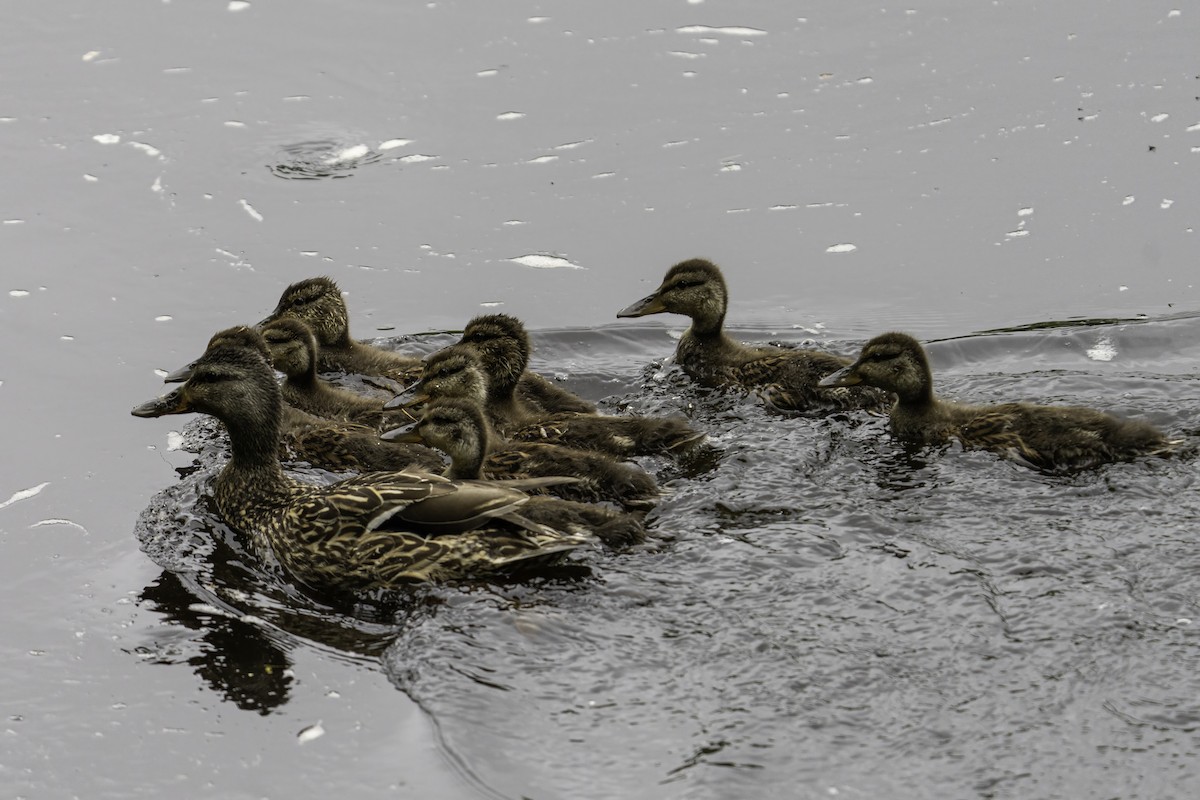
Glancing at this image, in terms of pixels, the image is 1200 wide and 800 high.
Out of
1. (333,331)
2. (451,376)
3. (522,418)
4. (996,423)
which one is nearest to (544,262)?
(333,331)

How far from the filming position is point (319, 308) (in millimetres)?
9250

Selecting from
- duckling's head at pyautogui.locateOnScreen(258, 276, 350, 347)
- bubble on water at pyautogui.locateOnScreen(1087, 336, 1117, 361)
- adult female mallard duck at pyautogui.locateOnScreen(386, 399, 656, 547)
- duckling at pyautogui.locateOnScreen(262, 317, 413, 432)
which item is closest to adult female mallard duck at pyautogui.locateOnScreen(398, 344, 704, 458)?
adult female mallard duck at pyautogui.locateOnScreen(386, 399, 656, 547)

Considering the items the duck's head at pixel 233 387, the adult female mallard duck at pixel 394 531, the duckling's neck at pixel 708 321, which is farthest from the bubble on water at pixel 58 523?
the duckling's neck at pixel 708 321

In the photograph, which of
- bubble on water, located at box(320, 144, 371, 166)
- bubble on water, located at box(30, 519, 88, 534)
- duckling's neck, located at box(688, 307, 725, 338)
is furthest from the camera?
bubble on water, located at box(320, 144, 371, 166)

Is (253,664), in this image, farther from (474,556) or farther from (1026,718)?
(1026,718)

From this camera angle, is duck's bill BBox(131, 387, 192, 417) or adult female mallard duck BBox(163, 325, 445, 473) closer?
duck's bill BBox(131, 387, 192, 417)

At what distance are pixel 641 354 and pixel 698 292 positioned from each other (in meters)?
0.78

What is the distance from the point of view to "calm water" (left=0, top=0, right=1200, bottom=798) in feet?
17.8

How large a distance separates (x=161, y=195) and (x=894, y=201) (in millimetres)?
5548

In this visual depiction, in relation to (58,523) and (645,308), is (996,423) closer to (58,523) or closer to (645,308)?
(645,308)

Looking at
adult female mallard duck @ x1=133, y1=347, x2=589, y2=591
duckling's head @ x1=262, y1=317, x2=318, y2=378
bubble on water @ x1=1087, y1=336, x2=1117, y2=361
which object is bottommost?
adult female mallard duck @ x1=133, y1=347, x2=589, y2=591

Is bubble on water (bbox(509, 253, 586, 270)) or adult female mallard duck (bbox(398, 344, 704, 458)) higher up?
bubble on water (bbox(509, 253, 586, 270))

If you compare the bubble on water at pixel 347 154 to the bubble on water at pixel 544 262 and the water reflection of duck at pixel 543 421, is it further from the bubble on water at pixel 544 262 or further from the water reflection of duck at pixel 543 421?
the water reflection of duck at pixel 543 421

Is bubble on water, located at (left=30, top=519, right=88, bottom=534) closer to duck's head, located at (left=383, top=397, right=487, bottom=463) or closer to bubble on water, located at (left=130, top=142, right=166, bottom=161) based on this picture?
duck's head, located at (left=383, top=397, right=487, bottom=463)
